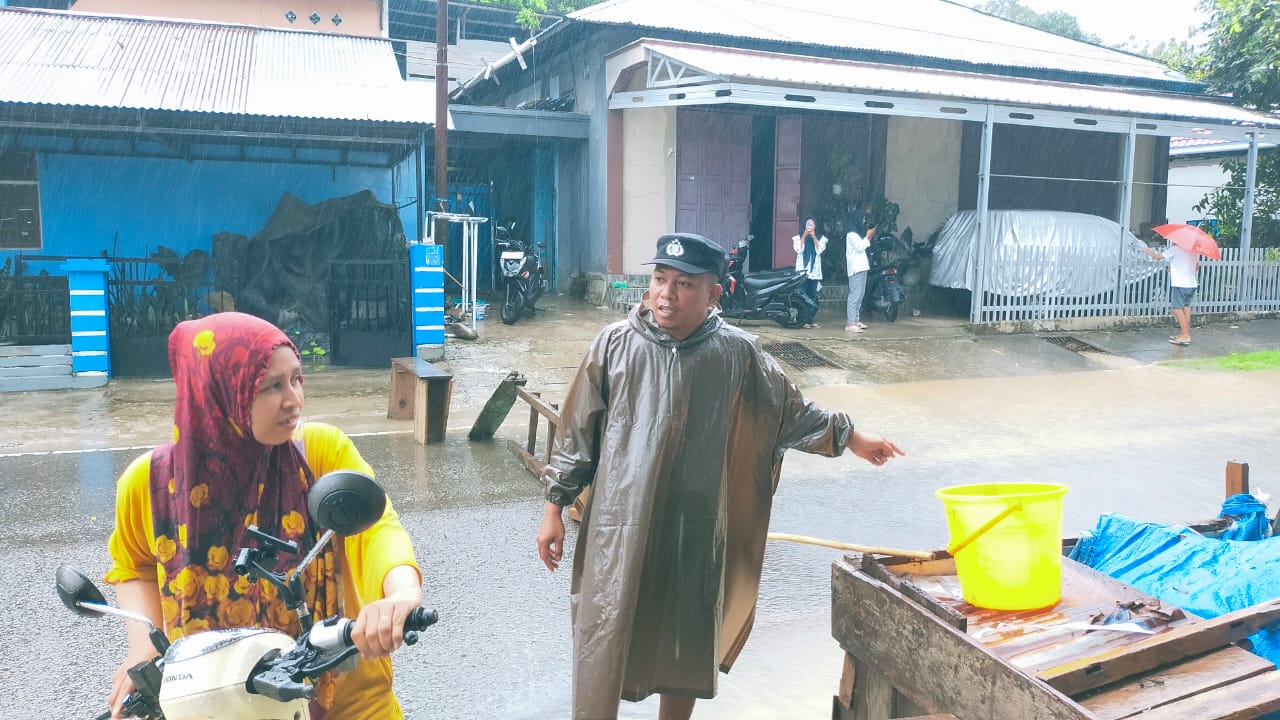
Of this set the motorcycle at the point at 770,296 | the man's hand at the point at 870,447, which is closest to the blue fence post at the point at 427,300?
the motorcycle at the point at 770,296

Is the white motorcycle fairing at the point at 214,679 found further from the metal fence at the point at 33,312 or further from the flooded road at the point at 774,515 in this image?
the metal fence at the point at 33,312

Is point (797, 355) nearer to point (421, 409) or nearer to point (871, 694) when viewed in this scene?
point (421, 409)

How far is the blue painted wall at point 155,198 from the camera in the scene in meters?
12.4

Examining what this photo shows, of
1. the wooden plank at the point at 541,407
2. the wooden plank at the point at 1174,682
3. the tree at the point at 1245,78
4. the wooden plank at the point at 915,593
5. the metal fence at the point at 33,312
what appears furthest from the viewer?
the tree at the point at 1245,78

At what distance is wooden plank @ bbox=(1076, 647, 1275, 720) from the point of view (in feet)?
7.59

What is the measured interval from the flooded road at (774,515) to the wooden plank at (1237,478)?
5.60 ft

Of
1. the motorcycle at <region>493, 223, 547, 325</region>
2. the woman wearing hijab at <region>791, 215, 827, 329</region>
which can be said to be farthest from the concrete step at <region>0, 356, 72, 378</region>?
the woman wearing hijab at <region>791, 215, 827, 329</region>

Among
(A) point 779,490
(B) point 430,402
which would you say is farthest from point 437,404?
(A) point 779,490

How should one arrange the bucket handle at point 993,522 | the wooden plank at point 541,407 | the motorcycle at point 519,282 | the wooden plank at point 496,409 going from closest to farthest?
1. the bucket handle at point 993,522
2. the wooden plank at point 541,407
3. the wooden plank at point 496,409
4. the motorcycle at point 519,282

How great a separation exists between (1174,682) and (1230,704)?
144 millimetres

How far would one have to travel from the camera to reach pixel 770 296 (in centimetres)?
1332

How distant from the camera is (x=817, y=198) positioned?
1537 centimetres

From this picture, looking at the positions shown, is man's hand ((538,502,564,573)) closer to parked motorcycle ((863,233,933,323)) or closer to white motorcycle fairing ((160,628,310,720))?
white motorcycle fairing ((160,628,310,720))

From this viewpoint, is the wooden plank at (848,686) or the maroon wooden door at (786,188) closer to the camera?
the wooden plank at (848,686)
